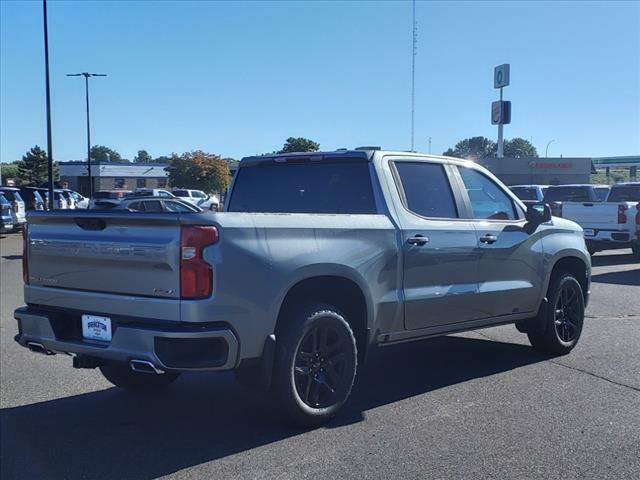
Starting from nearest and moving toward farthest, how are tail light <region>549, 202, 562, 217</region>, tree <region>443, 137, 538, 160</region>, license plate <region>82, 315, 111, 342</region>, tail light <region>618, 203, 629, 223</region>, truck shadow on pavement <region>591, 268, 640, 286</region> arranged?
license plate <region>82, 315, 111, 342</region> < truck shadow on pavement <region>591, 268, 640, 286</region> < tail light <region>618, 203, 629, 223</region> < tail light <region>549, 202, 562, 217</region> < tree <region>443, 137, 538, 160</region>

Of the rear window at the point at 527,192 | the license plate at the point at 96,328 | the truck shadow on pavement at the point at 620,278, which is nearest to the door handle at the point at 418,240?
the license plate at the point at 96,328

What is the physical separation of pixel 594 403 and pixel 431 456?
1812 millimetres

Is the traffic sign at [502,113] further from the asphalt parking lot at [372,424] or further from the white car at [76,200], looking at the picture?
the asphalt parking lot at [372,424]

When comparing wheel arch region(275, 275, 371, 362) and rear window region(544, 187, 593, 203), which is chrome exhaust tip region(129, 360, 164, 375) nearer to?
wheel arch region(275, 275, 371, 362)

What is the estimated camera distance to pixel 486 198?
6375 mm

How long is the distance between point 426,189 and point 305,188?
3.48 ft

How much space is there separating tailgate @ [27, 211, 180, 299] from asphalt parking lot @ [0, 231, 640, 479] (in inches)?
42.2

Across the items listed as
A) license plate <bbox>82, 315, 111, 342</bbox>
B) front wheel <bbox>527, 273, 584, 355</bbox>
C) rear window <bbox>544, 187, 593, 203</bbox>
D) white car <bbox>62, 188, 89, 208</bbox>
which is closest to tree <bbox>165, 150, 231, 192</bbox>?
white car <bbox>62, 188, 89, 208</bbox>

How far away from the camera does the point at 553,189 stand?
2039 centimetres

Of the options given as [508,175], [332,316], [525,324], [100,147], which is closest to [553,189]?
[525,324]

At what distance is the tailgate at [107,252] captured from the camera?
4.15 meters

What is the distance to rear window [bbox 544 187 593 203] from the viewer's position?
1975 cm

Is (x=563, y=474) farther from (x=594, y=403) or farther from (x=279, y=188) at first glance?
Result: (x=279, y=188)

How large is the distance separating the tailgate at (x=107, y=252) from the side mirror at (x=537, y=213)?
3.80m
